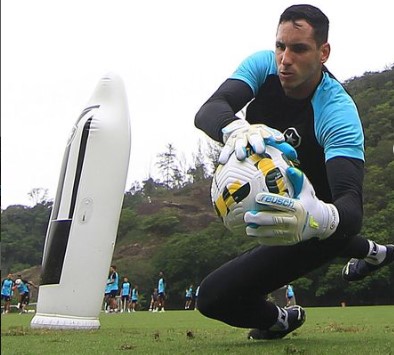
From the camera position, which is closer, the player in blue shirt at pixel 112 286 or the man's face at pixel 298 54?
the man's face at pixel 298 54

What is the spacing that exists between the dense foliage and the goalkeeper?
18.9 feet

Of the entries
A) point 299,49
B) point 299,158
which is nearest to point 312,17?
point 299,49

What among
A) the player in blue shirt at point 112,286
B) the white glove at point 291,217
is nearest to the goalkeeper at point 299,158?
the white glove at point 291,217

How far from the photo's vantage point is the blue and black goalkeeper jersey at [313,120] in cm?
360

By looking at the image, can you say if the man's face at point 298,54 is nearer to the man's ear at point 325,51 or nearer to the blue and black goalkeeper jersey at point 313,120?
Result: the man's ear at point 325,51

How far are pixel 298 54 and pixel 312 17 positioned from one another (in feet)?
0.72

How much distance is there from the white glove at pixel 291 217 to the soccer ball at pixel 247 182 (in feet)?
0.16

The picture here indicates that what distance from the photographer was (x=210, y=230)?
61344 mm

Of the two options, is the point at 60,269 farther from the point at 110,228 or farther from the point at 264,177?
the point at 264,177

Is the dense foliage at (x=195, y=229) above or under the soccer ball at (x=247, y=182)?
above

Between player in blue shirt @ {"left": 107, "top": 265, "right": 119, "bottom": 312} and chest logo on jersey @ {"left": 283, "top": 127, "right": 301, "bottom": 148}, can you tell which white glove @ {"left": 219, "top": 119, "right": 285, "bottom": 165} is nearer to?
chest logo on jersey @ {"left": 283, "top": 127, "right": 301, "bottom": 148}

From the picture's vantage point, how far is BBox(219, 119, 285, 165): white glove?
10.5ft

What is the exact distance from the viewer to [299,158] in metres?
4.44

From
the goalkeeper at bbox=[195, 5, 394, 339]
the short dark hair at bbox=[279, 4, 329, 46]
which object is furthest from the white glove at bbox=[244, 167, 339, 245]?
the short dark hair at bbox=[279, 4, 329, 46]
